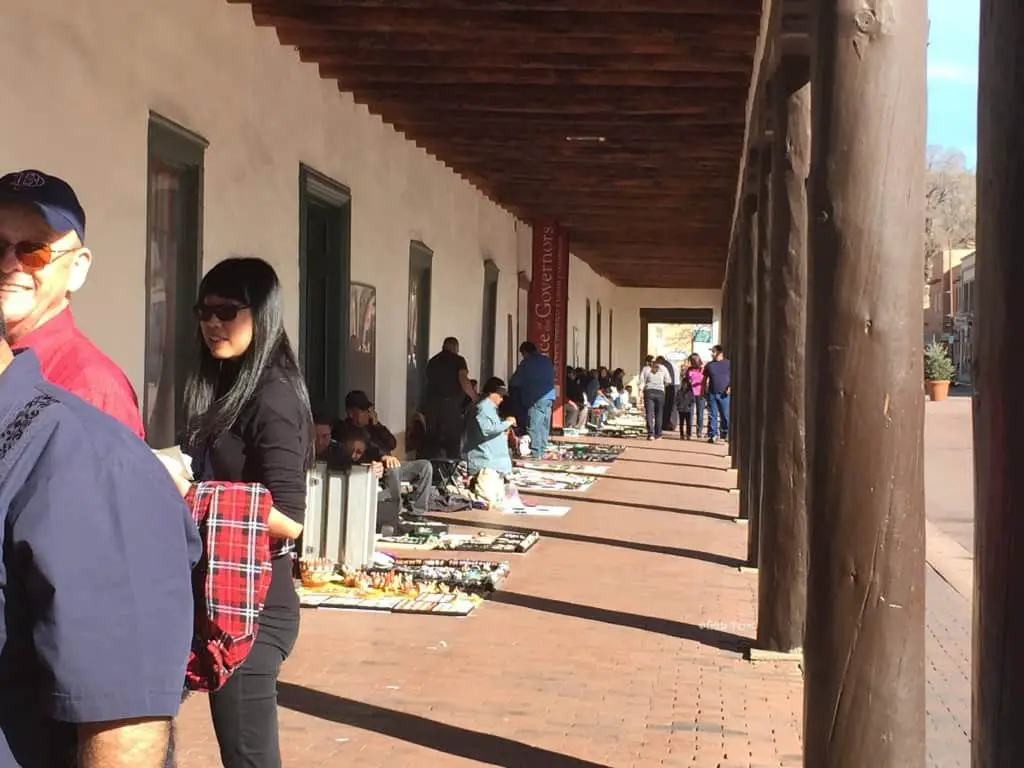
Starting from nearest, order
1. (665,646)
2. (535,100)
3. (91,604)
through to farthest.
→ 1. (91,604)
2. (665,646)
3. (535,100)

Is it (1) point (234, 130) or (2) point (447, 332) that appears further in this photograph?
(2) point (447, 332)

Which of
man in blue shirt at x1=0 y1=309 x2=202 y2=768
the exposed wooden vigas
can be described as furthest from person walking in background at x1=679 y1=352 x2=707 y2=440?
man in blue shirt at x1=0 y1=309 x2=202 y2=768

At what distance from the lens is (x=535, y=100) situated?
12141mm

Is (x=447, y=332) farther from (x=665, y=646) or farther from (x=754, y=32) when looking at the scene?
(x=665, y=646)

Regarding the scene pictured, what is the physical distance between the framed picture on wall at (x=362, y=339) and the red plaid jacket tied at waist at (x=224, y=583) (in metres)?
9.44

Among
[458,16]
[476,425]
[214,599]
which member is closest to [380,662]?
[214,599]

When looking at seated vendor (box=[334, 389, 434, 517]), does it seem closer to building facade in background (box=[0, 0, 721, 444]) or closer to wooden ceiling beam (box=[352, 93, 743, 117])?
building facade in background (box=[0, 0, 721, 444])

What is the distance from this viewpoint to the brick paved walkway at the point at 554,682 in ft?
16.9

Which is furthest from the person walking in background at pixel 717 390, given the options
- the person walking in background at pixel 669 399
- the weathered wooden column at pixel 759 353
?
the weathered wooden column at pixel 759 353

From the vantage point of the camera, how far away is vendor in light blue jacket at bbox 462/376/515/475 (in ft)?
40.7

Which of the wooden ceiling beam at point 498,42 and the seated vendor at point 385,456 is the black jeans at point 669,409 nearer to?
the seated vendor at point 385,456

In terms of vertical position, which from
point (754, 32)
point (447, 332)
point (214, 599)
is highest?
point (754, 32)

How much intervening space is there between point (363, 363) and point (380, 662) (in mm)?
6623

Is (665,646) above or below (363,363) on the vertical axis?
below
